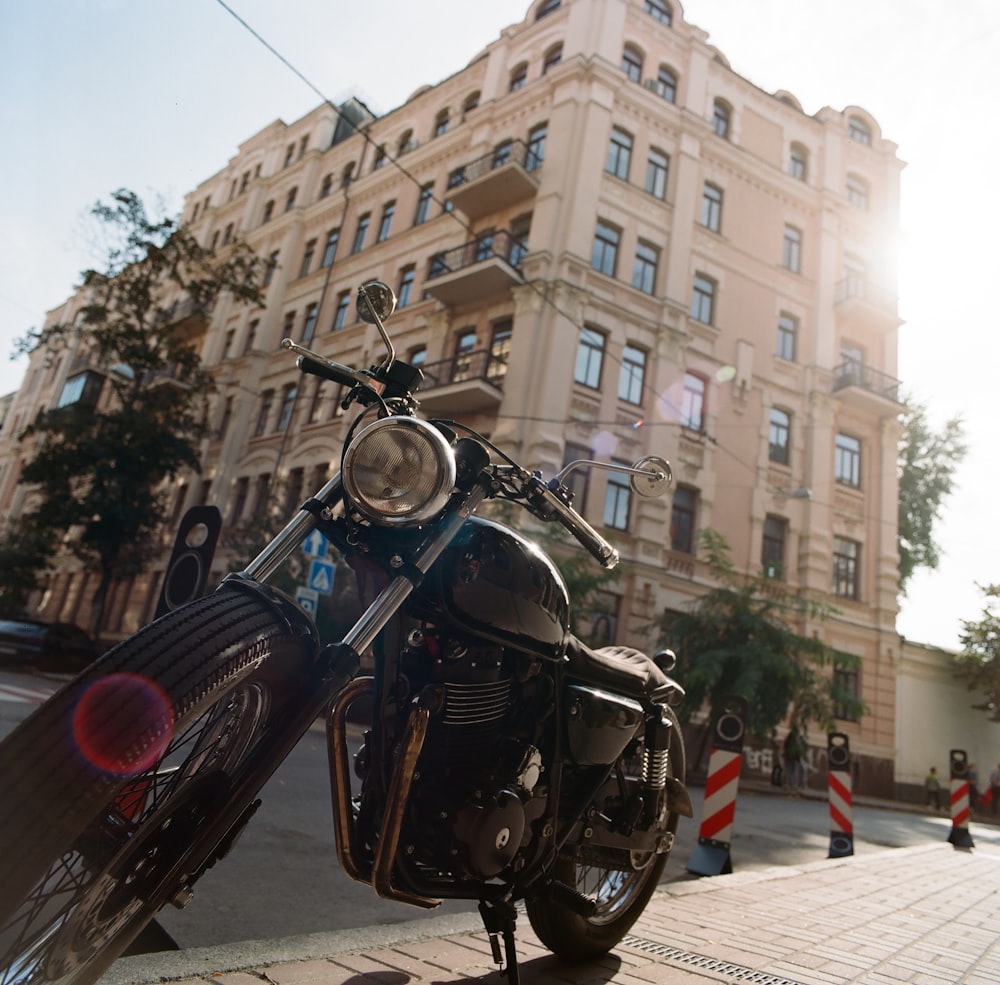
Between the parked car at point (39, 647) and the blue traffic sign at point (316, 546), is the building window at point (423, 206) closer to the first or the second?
the blue traffic sign at point (316, 546)

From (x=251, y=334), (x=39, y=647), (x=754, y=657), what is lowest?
(x=39, y=647)

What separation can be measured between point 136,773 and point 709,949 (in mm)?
2720

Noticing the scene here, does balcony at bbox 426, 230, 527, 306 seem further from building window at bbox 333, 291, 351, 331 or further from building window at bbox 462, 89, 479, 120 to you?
building window at bbox 462, 89, 479, 120

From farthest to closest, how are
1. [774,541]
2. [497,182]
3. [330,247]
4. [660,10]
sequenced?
[330,247]
[660,10]
[774,541]
[497,182]

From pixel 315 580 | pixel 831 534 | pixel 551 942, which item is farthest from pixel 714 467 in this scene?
pixel 551 942

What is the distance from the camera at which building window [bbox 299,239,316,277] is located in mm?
29688

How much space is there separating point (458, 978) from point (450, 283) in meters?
19.7

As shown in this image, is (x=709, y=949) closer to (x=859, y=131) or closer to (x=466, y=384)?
(x=466, y=384)

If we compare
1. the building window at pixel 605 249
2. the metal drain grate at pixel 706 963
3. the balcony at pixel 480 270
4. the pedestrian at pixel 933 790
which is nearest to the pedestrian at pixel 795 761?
the pedestrian at pixel 933 790

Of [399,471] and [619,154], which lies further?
[619,154]

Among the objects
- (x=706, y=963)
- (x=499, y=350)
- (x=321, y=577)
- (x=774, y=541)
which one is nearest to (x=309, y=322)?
(x=499, y=350)

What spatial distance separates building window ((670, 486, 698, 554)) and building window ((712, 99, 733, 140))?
1135 cm

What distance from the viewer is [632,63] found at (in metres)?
23.3

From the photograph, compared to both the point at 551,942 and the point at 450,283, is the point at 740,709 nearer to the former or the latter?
the point at 551,942
